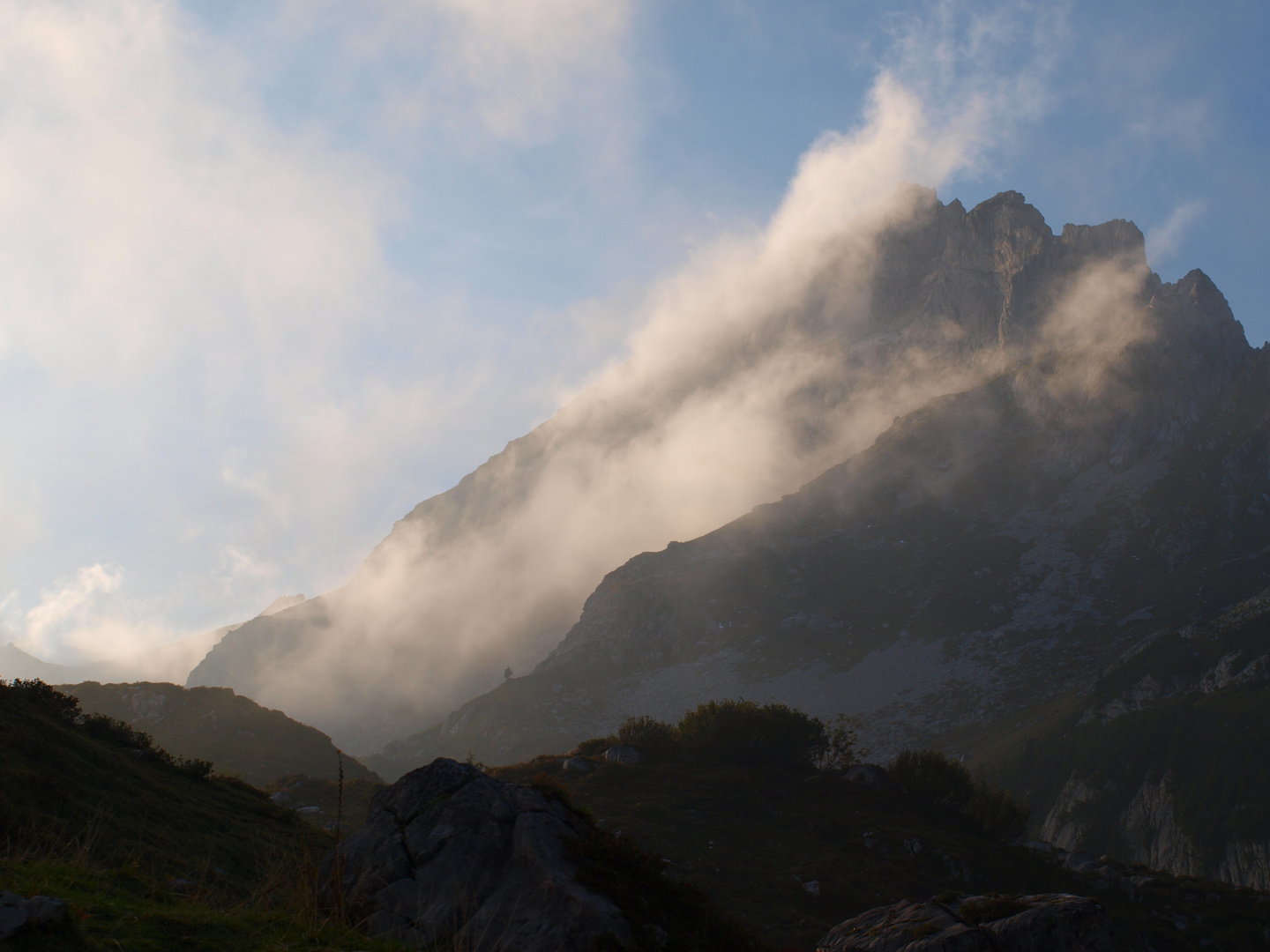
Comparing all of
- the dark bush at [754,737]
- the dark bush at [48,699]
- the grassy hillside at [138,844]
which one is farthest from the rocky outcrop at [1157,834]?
the dark bush at [48,699]

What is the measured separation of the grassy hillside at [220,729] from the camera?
6862 centimetres

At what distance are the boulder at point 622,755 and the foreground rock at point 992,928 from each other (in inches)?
1210

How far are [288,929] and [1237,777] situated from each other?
122 metres

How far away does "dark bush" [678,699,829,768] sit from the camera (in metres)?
56.7

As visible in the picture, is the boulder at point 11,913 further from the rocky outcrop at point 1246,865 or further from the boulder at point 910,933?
the rocky outcrop at point 1246,865

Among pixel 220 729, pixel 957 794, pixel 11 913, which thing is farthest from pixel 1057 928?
pixel 220 729

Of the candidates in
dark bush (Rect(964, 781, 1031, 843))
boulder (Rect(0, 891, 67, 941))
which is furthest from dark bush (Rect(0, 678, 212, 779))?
dark bush (Rect(964, 781, 1031, 843))

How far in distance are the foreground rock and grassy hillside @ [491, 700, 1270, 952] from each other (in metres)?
7.87

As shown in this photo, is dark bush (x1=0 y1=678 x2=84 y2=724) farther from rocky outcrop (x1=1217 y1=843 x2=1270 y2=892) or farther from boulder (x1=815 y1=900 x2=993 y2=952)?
rocky outcrop (x1=1217 y1=843 x2=1270 y2=892)

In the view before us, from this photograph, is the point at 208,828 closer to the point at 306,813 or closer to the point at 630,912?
the point at 630,912

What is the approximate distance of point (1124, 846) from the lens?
9475cm

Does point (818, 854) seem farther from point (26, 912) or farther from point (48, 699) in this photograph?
point (26, 912)

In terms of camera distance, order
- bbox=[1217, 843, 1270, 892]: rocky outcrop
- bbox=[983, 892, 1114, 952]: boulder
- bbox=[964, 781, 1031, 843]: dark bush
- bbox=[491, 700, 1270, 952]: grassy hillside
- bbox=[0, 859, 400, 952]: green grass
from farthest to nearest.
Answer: bbox=[1217, 843, 1270, 892]: rocky outcrop, bbox=[964, 781, 1031, 843]: dark bush, bbox=[491, 700, 1270, 952]: grassy hillside, bbox=[983, 892, 1114, 952]: boulder, bbox=[0, 859, 400, 952]: green grass

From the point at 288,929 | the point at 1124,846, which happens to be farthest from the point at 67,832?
the point at 1124,846
